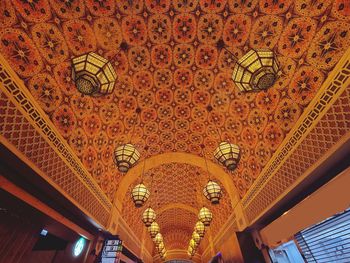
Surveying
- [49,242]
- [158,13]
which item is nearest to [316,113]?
[158,13]

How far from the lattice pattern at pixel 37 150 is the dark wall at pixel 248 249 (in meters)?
5.03

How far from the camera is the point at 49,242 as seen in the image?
4.88 metres

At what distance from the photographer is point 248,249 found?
225 inches

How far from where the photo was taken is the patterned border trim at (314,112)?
3.13 meters

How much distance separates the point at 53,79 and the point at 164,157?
488 centimetres

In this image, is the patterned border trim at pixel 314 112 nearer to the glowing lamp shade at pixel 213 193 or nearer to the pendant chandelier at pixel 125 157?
Result: the glowing lamp shade at pixel 213 193

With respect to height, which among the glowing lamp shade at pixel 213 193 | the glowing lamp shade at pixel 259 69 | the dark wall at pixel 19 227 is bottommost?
the dark wall at pixel 19 227

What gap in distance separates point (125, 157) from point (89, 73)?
1882 mm

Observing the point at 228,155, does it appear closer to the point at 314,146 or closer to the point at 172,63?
the point at 314,146

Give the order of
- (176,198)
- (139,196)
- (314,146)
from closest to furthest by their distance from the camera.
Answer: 1. (314,146)
2. (139,196)
3. (176,198)

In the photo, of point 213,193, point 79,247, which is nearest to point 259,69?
point 213,193

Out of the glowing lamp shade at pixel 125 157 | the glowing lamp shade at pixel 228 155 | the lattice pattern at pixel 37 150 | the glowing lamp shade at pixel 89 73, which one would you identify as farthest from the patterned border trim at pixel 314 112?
the lattice pattern at pixel 37 150

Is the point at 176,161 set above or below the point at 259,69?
above

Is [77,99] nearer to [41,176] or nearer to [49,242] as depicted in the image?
[41,176]
